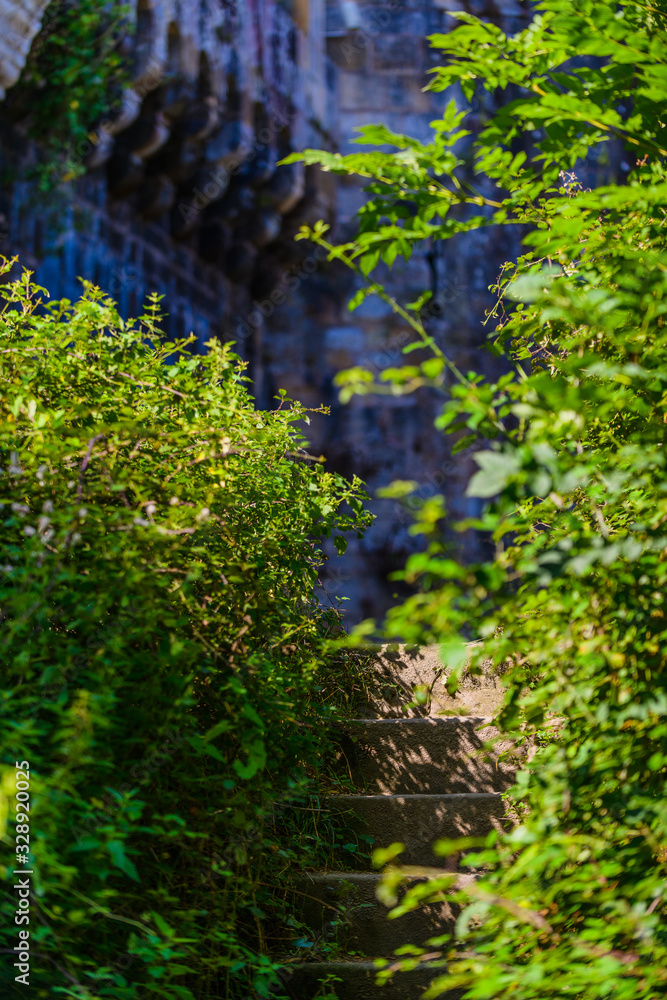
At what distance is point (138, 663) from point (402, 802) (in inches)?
55.9

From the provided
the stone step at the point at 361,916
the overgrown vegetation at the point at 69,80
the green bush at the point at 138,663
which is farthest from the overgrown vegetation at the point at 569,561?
the overgrown vegetation at the point at 69,80

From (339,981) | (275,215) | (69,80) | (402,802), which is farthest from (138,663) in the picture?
(275,215)

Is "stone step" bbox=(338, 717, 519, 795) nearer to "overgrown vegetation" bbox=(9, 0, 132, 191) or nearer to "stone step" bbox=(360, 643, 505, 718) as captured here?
"stone step" bbox=(360, 643, 505, 718)

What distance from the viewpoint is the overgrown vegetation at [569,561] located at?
1199 mm

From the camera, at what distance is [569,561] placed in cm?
118

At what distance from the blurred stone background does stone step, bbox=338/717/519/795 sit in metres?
2.24

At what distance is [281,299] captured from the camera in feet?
26.1

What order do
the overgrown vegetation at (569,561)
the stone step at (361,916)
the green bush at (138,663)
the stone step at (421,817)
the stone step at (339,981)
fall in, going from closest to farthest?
the overgrown vegetation at (569,561) < the green bush at (138,663) < the stone step at (339,981) < the stone step at (361,916) < the stone step at (421,817)

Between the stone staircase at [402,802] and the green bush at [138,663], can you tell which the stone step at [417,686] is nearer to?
the stone staircase at [402,802]

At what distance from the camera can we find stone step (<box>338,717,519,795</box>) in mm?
3055

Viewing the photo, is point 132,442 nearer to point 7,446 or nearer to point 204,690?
point 7,446

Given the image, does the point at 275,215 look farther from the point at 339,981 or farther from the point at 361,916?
the point at 339,981

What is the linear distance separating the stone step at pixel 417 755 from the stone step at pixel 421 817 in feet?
0.65

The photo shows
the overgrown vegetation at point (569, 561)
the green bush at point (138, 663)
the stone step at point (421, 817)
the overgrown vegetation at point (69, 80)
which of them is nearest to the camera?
the overgrown vegetation at point (569, 561)
